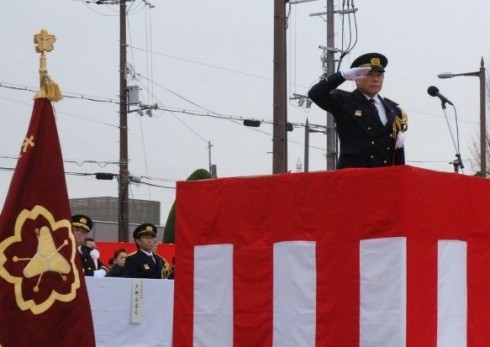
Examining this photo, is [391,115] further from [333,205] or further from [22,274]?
[22,274]

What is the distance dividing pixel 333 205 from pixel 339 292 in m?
0.44

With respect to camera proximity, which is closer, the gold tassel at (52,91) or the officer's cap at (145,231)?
the gold tassel at (52,91)

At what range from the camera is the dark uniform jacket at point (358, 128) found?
6.14m

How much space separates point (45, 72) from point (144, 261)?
569 centimetres

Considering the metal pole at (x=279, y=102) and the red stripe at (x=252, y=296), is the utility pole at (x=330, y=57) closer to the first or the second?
the metal pole at (x=279, y=102)

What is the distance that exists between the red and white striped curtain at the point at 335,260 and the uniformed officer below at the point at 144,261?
15.7 ft

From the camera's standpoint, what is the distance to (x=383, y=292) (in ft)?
17.8

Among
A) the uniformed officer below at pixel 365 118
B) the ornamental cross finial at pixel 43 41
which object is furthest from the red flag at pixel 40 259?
the uniformed officer below at pixel 365 118

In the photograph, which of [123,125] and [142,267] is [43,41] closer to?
[142,267]

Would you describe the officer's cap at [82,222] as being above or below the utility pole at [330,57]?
below

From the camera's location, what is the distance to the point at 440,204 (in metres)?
5.60

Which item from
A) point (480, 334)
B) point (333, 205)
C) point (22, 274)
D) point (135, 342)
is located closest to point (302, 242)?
point (333, 205)

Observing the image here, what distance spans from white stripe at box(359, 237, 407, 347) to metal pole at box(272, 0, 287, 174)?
426 inches

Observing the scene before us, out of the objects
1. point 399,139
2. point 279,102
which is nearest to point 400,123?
point 399,139
